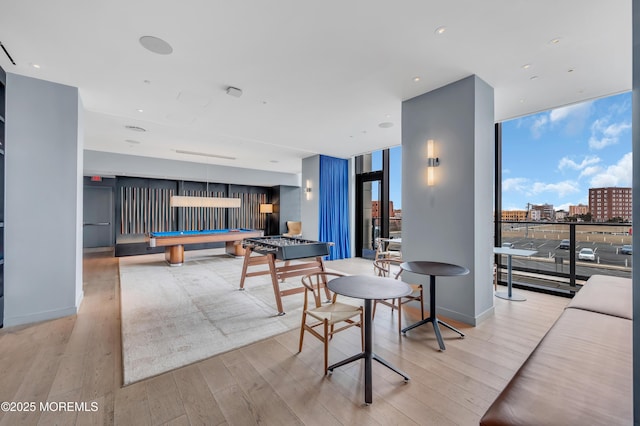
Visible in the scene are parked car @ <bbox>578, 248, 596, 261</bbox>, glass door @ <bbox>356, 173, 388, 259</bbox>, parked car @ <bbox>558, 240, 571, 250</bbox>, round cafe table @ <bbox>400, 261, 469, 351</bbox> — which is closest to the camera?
round cafe table @ <bbox>400, 261, 469, 351</bbox>

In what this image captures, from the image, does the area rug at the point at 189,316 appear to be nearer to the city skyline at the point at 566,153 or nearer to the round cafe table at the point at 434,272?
the round cafe table at the point at 434,272

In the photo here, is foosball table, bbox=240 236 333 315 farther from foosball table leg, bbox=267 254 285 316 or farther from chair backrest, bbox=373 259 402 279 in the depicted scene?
chair backrest, bbox=373 259 402 279

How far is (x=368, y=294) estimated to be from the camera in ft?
6.96

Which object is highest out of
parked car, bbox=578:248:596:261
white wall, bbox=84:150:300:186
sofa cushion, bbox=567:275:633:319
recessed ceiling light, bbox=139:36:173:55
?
recessed ceiling light, bbox=139:36:173:55

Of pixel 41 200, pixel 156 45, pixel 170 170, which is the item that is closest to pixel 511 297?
pixel 156 45

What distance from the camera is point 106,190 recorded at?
30.8 ft

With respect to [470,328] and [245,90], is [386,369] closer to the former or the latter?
[470,328]

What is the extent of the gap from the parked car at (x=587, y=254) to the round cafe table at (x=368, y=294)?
13.4 ft

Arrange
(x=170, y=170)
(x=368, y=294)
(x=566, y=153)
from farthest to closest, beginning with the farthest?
(x=170, y=170) → (x=566, y=153) → (x=368, y=294)

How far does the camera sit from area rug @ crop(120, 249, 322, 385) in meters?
2.64

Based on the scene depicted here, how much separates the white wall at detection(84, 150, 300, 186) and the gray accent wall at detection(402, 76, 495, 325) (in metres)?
7.44

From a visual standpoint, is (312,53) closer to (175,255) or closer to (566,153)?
(566,153)

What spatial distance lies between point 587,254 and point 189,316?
20.2 feet

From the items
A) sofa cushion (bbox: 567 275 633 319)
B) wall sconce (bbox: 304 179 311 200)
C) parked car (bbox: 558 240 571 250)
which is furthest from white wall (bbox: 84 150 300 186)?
sofa cushion (bbox: 567 275 633 319)
